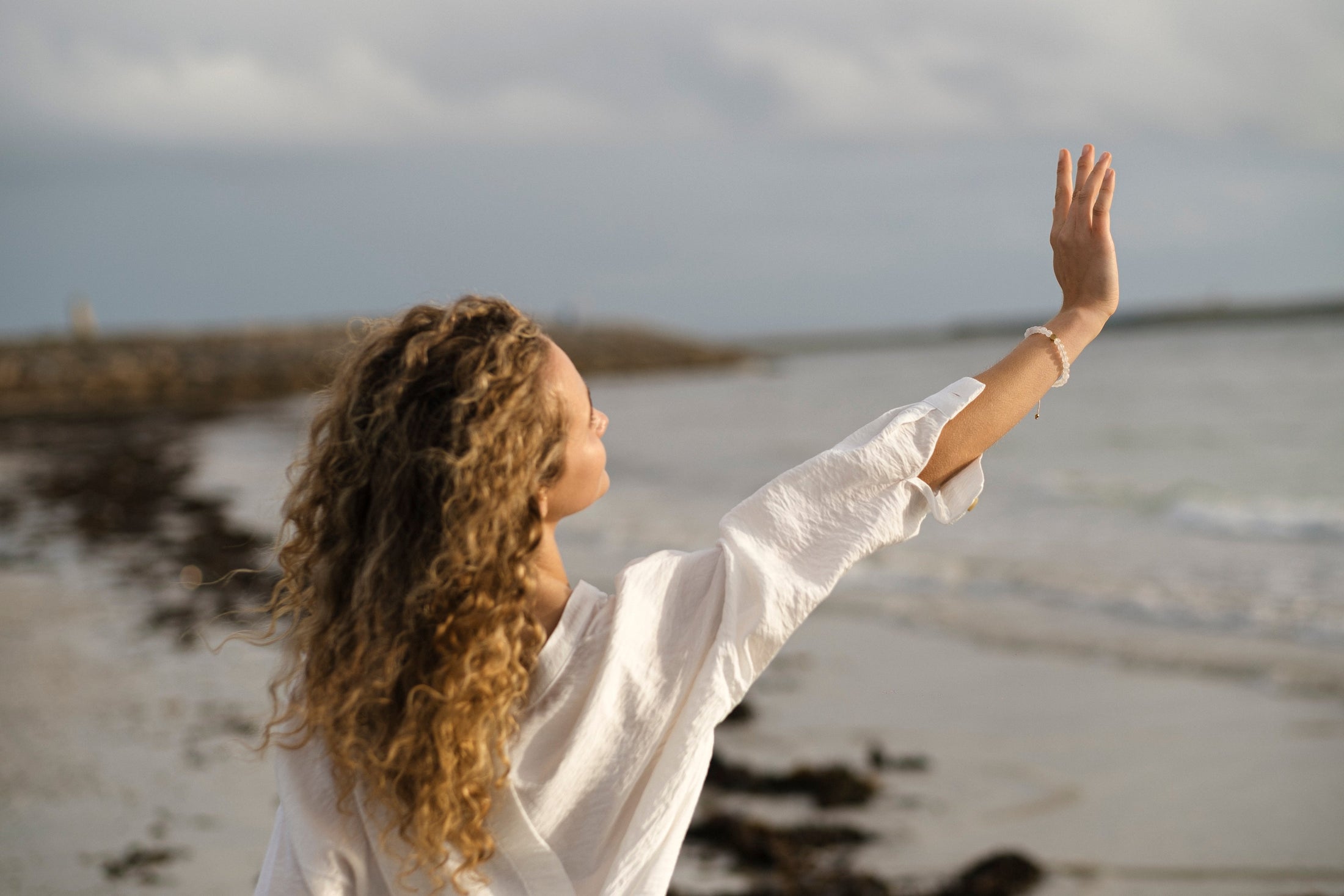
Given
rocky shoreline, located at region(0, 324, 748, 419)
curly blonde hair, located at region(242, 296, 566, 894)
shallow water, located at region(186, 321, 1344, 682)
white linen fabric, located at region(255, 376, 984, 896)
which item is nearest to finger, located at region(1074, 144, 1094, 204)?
white linen fabric, located at region(255, 376, 984, 896)

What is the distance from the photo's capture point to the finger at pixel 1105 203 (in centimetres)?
158

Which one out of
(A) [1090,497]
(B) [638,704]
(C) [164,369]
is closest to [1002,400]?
(B) [638,704]

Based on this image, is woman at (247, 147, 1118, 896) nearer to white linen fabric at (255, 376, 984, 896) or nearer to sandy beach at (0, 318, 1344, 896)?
white linen fabric at (255, 376, 984, 896)

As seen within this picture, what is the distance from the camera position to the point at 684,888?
3496 mm

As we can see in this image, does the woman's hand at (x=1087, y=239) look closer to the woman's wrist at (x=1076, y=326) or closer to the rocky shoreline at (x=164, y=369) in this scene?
the woman's wrist at (x=1076, y=326)

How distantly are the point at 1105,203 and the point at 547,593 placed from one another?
1.04m

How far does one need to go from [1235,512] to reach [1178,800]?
6.84 metres

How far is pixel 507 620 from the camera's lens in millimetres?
1335

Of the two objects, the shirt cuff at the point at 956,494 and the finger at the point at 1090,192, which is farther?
the finger at the point at 1090,192

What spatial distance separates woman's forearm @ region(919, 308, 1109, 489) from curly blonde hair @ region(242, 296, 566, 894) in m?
0.54

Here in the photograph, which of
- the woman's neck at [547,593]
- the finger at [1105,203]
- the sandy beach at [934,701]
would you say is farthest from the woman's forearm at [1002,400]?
the sandy beach at [934,701]

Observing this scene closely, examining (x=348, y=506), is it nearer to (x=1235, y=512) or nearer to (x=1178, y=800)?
(x=1178, y=800)

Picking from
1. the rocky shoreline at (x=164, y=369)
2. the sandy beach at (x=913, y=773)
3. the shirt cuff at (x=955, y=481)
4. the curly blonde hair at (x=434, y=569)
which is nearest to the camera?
the curly blonde hair at (x=434, y=569)

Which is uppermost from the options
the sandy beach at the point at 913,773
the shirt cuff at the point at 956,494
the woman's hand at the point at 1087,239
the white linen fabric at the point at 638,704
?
the woman's hand at the point at 1087,239
